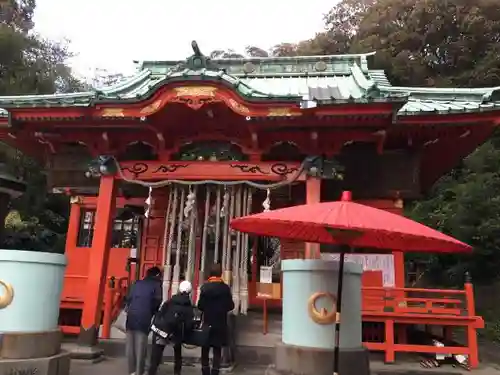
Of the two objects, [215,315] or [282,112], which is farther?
[282,112]

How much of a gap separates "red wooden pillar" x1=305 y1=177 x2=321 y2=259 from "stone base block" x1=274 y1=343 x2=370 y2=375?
11.4 feet

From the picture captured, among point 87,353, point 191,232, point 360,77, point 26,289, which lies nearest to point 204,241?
point 191,232

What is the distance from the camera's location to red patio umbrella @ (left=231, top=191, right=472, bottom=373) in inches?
178

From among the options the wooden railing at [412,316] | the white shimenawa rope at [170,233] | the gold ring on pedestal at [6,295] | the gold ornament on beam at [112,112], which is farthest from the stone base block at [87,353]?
the gold ornament on beam at [112,112]

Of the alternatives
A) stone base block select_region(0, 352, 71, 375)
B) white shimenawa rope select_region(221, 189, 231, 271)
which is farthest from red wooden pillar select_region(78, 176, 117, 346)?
stone base block select_region(0, 352, 71, 375)

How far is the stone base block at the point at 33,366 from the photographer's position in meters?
5.53

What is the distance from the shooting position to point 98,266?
30.6 ft

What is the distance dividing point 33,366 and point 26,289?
930 millimetres

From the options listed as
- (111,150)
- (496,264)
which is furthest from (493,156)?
(111,150)

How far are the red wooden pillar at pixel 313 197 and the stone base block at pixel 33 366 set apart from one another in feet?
15.3

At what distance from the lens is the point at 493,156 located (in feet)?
71.0

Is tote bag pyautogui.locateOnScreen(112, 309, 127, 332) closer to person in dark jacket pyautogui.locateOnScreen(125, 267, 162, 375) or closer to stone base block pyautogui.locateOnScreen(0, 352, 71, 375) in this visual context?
person in dark jacket pyautogui.locateOnScreen(125, 267, 162, 375)

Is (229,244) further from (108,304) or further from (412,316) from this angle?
(412,316)

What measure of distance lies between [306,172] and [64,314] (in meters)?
6.31
